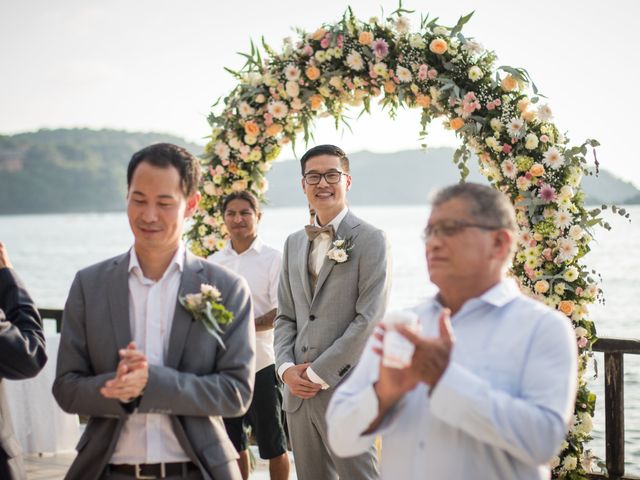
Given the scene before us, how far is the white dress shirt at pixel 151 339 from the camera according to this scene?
98.3 inches

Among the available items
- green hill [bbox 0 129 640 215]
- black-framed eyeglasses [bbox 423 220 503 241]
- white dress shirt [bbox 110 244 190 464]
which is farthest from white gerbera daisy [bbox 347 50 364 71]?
green hill [bbox 0 129 640 215]

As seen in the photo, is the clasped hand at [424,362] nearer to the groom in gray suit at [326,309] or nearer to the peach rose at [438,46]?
the groom in gray suit at [326,309]

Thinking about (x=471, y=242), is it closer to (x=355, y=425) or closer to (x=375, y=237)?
(x=355, y=425)

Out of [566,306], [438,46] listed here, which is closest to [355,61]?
[438,46]

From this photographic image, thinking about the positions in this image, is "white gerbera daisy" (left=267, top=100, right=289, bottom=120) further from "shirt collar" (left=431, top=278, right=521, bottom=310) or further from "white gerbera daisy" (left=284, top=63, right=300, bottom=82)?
"shirt collar" (left=431, top=278, right=521, bottom=310)

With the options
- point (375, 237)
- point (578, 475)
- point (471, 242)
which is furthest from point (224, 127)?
point (471, 242)

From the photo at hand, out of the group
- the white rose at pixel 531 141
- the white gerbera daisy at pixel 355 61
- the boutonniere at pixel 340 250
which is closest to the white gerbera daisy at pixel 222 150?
the white gerbera daisy at pixel 355 61

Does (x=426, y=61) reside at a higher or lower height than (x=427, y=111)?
higher

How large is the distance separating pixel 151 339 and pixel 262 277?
115 inches

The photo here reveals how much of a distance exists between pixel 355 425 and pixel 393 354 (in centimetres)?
34

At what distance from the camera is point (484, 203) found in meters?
2.36

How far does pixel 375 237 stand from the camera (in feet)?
14.1

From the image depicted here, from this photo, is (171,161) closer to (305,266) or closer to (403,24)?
(305,266)

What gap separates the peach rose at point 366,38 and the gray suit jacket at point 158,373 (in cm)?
325
